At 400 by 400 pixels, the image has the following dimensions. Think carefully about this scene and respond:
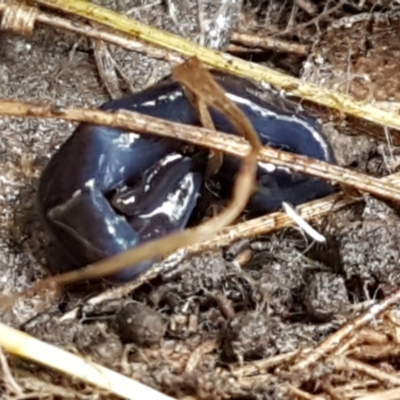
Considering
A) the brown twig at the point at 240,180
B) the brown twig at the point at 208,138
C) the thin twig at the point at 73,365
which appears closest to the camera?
the brown twig at the point at 240,180

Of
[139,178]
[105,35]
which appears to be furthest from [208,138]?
[105,35]

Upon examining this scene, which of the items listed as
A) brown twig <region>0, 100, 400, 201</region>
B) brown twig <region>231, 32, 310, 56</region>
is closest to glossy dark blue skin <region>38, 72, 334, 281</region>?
brown twig <region>0, 100, 400, 201</region>

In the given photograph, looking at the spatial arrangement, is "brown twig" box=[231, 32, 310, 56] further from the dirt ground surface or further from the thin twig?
the thin twig

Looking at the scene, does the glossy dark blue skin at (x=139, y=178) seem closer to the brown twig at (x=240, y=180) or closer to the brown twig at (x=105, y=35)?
the brown twig at (x=105, y=35)

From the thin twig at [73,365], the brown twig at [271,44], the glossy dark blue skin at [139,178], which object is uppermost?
the brown twig at [271,44]

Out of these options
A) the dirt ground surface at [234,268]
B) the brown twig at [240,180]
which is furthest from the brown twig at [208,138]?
the brown twig at [240,180]

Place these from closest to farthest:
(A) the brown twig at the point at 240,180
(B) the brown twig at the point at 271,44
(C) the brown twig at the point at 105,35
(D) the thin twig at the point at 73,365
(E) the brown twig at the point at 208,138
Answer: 1. (A) the brown twig at the point at 240,180
2. (D) the thin twig at the point at 73,365
3. (E) the brown twig at the point at 208,138
4. (C) the brown twig at the point at 105,35
5. (B) the brown twig at the point at 271,44
